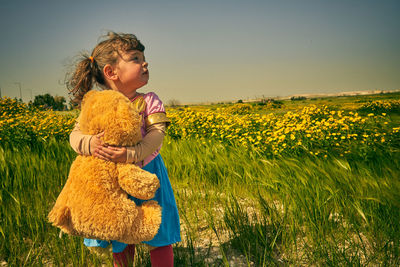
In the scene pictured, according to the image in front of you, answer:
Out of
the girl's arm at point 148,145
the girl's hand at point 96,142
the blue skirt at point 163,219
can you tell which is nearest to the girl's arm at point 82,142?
the girl's hand at point 96,142

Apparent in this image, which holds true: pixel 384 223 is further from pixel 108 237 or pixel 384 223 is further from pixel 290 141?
pixel 290 141

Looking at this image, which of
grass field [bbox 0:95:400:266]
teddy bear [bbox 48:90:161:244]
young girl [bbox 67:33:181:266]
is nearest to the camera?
teddy bear [bbox 48:90:161:244]

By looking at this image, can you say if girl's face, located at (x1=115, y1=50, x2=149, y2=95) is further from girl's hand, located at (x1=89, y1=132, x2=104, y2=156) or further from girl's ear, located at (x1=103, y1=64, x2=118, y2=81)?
girl's hand, located at (x1=89, y1=132, x2=104, y2=156)

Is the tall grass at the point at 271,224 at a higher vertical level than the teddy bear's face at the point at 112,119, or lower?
lower

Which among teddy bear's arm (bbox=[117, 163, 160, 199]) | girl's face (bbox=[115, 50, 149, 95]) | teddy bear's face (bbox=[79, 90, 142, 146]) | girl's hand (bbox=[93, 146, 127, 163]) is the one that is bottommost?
teddy bear's arm (bbox=[117, 163, 160, 199])

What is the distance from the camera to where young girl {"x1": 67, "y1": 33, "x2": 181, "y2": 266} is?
131 cm

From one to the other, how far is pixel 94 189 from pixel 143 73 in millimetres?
619

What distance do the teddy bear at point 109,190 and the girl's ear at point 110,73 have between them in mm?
203

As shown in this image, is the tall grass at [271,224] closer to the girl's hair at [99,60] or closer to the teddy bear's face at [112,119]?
the teddy bear's face at [112,119]

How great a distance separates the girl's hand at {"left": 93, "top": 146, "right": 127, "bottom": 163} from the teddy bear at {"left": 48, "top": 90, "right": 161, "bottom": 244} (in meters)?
0.02

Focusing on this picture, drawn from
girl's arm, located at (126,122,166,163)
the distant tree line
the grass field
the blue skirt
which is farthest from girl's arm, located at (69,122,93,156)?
the distant tree line

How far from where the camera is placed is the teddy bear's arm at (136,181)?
1.09m

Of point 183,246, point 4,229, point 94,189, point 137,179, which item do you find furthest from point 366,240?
point 4,229

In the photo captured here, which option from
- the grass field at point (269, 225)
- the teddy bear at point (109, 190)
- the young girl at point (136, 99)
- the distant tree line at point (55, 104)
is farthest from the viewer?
the distant tree line at point (55, 104)
